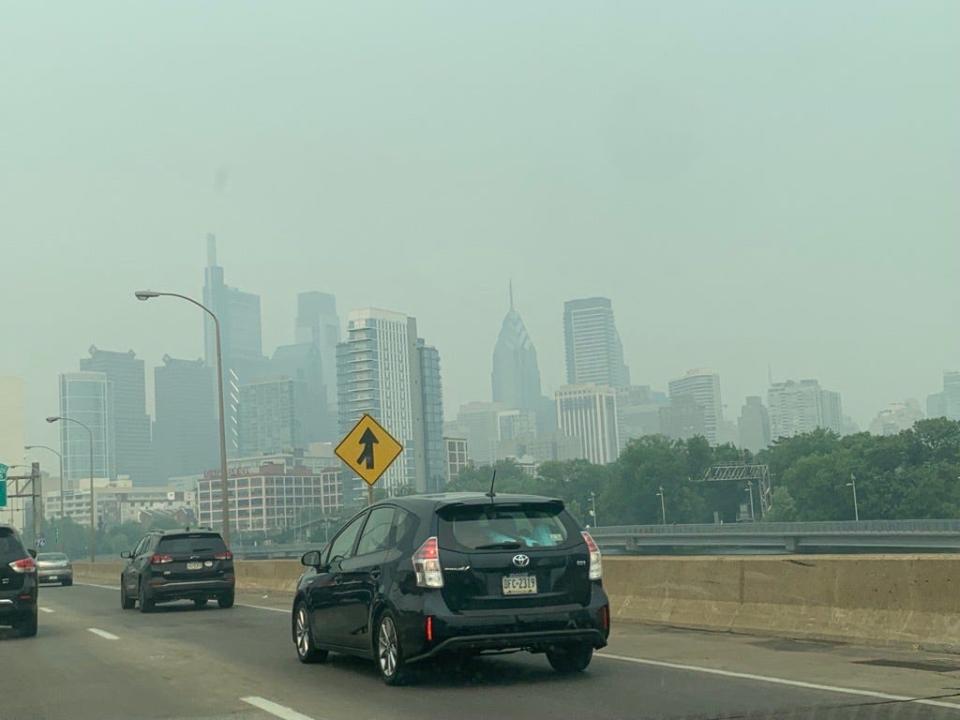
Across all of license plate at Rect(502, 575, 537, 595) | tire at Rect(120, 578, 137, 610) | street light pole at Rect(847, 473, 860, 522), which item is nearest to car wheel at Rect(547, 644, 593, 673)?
license plate at Rect(502, 575, 537, 595)

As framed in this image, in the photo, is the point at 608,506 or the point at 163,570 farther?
the point at 608,506

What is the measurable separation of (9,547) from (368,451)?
26.0ft

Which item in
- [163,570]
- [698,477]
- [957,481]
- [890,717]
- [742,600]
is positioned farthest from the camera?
[698,477]

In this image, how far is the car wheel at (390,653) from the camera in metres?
11.0

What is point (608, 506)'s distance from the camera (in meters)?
128

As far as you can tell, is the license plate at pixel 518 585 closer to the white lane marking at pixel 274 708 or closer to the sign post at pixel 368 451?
the white lane marking at pixel 274 708

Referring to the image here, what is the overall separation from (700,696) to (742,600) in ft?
17.5

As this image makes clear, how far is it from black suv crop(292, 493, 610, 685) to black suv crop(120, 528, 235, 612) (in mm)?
14207

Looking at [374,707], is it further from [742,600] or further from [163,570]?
[163,570]

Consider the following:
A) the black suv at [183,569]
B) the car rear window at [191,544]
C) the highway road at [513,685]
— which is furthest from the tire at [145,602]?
the highway road at [513,685]

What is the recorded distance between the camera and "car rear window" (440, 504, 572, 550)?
1101 cm

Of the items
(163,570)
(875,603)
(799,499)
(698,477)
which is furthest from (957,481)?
(875,603)

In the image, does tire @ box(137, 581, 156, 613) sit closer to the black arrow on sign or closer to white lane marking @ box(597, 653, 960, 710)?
the black arrow on sign

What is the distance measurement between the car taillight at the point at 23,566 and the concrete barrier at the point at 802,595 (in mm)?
8095
